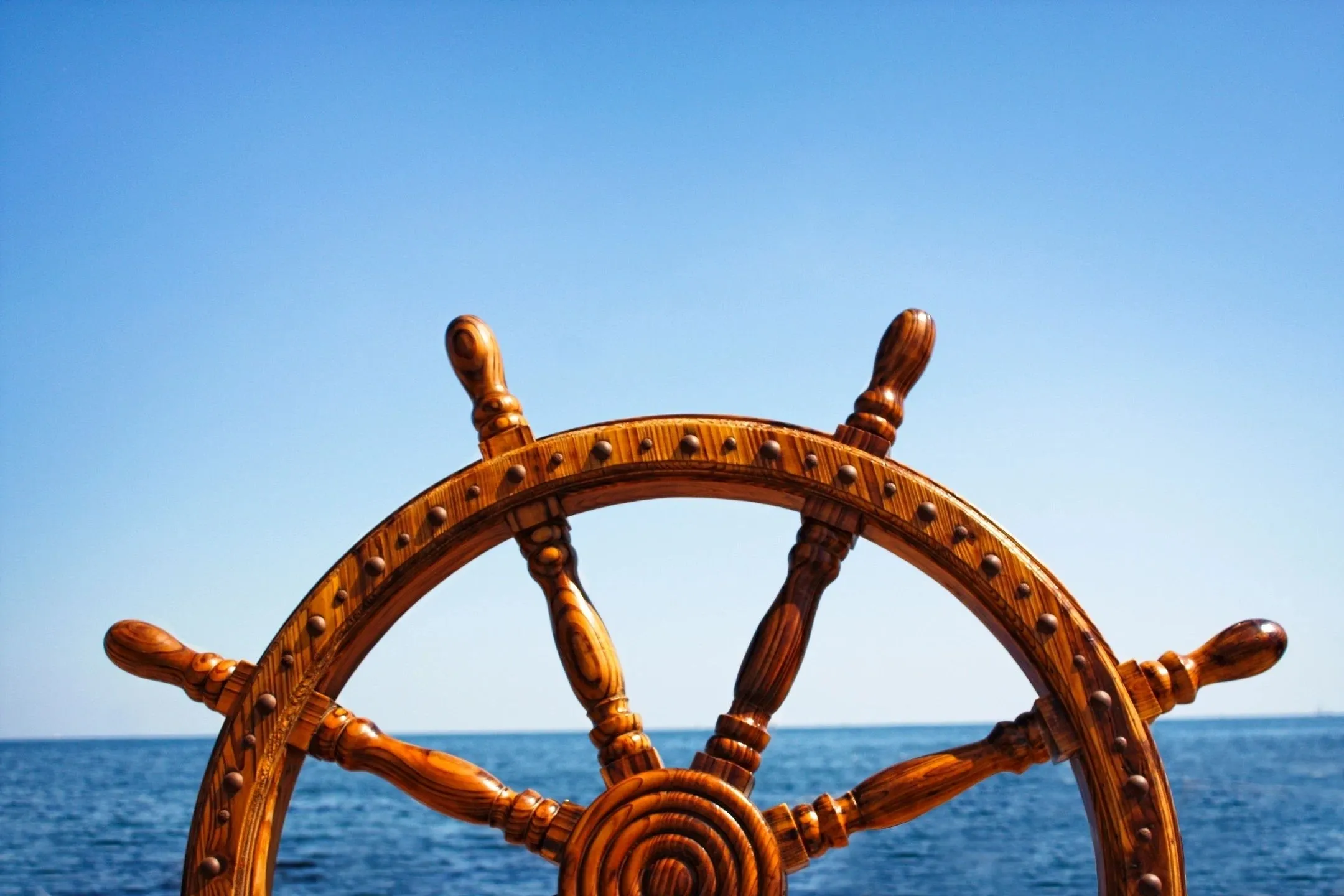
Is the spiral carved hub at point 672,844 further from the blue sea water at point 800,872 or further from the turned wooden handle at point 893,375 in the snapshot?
the blue sea water at point 800,872

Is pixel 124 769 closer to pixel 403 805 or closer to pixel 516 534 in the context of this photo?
pixel 403 805

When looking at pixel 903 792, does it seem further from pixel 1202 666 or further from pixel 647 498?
pixel 647 498

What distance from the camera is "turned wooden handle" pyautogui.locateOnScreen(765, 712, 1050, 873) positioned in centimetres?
219

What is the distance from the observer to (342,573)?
230 cm

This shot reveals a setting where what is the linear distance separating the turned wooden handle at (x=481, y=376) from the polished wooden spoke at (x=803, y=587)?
44 cm

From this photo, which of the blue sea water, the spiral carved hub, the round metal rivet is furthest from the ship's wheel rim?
the blue sea water

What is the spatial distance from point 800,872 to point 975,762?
14.3 m

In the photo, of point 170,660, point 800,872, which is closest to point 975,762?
point 170,660

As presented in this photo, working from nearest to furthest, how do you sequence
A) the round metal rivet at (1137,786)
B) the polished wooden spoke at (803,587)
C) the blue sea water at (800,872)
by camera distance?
the round metal rivet at (1137,786) < the polished wooden spoke at (803,587) < the blue sea water at (800,872)

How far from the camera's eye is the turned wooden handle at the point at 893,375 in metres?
2.27

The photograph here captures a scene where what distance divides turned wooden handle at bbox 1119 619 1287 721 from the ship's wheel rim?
0.03 metres

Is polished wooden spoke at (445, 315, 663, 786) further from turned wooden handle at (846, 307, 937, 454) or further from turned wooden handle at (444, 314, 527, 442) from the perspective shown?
turned wooden handle at (846, 307, 937, 454)

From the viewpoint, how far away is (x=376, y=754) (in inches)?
89.8

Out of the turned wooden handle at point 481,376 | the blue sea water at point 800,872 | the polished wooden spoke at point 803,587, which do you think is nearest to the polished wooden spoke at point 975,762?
the polished wooden spoke at point 803,587
